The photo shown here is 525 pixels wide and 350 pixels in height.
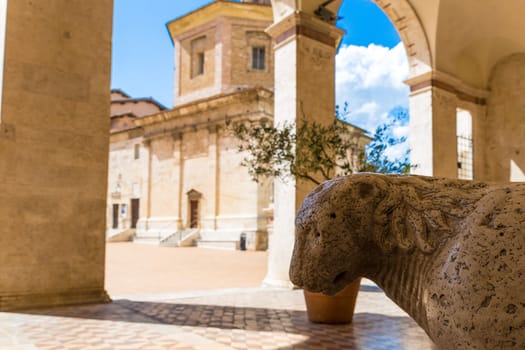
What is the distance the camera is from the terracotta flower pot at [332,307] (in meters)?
5.36

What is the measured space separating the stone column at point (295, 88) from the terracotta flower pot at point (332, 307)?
8.01 ft

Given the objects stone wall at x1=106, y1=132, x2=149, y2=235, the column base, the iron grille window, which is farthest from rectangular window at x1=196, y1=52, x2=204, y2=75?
the column base

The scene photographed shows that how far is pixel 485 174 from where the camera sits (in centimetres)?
1323

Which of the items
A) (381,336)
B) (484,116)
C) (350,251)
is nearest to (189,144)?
(484,116)

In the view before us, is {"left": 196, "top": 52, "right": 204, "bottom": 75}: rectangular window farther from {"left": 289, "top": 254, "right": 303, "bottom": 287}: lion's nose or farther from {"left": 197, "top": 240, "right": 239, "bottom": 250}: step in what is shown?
{"left": 289, "top": 254, "right": 303, "bottom": 287}: lion's nose

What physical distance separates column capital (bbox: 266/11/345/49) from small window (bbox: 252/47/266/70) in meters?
23.1

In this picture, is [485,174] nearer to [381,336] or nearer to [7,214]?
[381,336]

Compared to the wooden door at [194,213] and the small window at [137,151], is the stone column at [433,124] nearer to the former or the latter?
the wooden door at [194,213]

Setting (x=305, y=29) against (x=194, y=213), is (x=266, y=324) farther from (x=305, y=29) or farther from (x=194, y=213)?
(x=194, y=213)

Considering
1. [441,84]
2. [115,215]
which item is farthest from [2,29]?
[115,215]

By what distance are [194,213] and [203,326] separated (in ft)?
80.2

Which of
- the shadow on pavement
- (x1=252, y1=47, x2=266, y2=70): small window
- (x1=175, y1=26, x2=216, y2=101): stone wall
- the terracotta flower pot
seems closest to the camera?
the shadow on pavement

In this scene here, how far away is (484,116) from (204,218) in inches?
712

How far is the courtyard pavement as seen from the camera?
429cm
